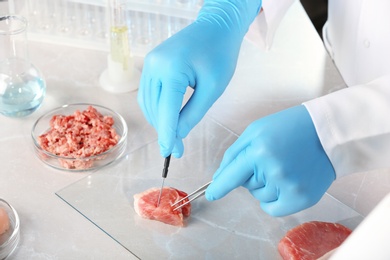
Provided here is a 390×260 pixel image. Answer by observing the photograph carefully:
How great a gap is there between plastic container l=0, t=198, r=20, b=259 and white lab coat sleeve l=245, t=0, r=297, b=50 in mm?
829

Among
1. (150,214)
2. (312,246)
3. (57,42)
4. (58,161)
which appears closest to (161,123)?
(150,214)

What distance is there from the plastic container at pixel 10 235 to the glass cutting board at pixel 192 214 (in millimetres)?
130

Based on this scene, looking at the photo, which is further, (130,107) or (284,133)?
(130,107)

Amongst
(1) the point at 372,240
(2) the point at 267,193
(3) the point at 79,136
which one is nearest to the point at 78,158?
(3) the point at 79,136

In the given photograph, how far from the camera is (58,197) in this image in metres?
1.48

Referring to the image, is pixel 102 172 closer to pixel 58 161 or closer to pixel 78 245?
pixel 58 161

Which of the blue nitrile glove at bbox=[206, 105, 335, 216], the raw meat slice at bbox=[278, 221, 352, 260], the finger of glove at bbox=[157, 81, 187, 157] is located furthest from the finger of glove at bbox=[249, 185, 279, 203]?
the finger of glove at bbox=[157, 81, 187, 157]

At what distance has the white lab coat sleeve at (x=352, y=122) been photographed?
1.31 m

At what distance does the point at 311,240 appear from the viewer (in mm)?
1381

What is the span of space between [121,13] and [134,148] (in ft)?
1.25

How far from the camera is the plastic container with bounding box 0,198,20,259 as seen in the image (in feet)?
4.28

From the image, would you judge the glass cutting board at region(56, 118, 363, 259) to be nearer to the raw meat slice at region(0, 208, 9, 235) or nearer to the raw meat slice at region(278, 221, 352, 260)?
the raw meat slice at region(278, 221, 352, 260)

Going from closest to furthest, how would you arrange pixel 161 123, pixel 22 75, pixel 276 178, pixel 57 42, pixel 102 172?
1. pixel 276 178
2. pixel 161 123
3. pixel 102 172
4. pixel 22 75
5. pixel 57 42

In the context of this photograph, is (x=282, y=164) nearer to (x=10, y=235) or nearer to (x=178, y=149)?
(x=178, y=149)
